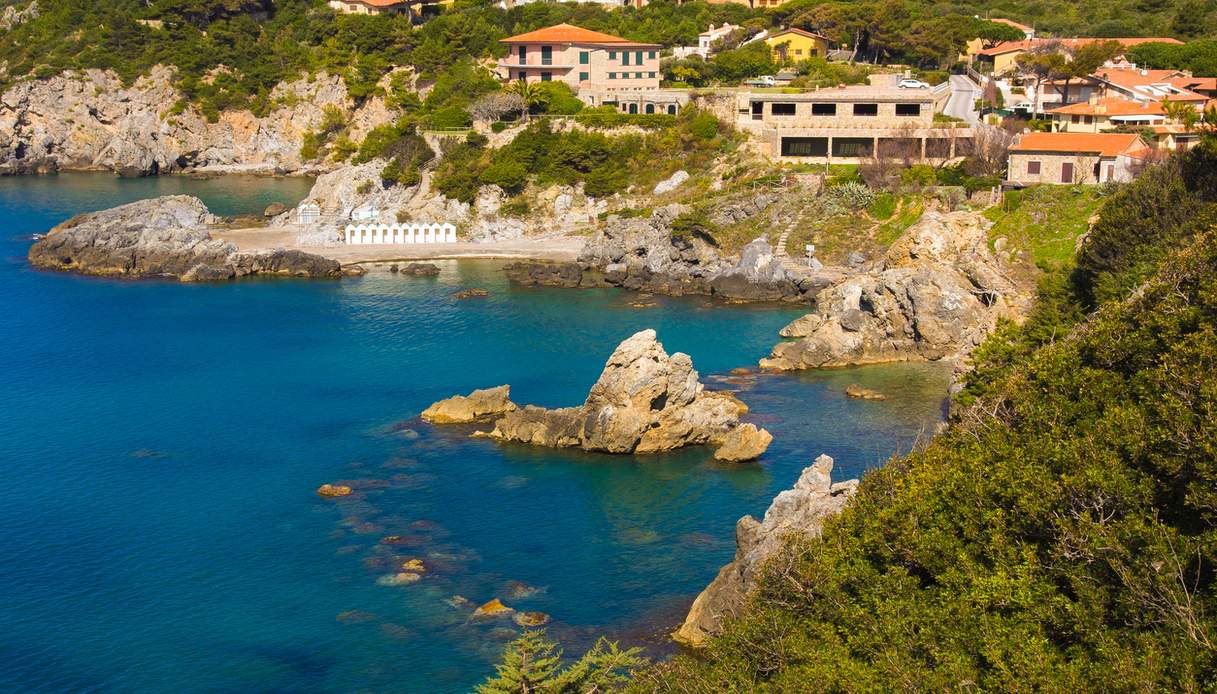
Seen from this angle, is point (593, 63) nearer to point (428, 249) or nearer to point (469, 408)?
point (428, 249)

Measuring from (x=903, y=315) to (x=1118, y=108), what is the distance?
28472mm

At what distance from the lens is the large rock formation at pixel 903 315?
56156 mm

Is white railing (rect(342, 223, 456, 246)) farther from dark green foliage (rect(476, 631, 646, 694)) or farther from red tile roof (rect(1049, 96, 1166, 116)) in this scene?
dark green foliage (rect(476, 631, 646, 694))

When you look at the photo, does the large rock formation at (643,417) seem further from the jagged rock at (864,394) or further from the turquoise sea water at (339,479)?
the jagged rock at (864,394)

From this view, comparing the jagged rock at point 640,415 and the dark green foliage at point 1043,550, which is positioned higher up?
the dark green foliage at point 1043,550

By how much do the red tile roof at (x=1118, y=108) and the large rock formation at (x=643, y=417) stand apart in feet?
136

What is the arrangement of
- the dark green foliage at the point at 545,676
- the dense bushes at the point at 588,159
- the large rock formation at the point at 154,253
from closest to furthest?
the dark green foliage at the point at 545,676
the large rock formation at the point at 154,253
the dense bushes at the point at 588,159

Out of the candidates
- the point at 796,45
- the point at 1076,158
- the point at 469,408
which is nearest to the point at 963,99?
the point at 796,45

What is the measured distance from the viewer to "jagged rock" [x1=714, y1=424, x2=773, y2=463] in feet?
145

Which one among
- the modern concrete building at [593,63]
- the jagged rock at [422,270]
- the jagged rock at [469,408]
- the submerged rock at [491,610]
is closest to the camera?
the submerged rock at [491,610]

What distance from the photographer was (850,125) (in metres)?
84.1

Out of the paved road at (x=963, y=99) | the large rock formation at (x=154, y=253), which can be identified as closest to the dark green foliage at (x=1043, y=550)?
the large rock formation at (x=154, y=253)

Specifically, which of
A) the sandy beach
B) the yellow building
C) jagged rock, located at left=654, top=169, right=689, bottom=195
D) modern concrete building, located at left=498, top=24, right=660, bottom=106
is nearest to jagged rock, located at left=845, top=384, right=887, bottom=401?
the sandy beach

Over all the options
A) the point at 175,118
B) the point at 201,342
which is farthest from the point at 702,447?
the point at 175,118
